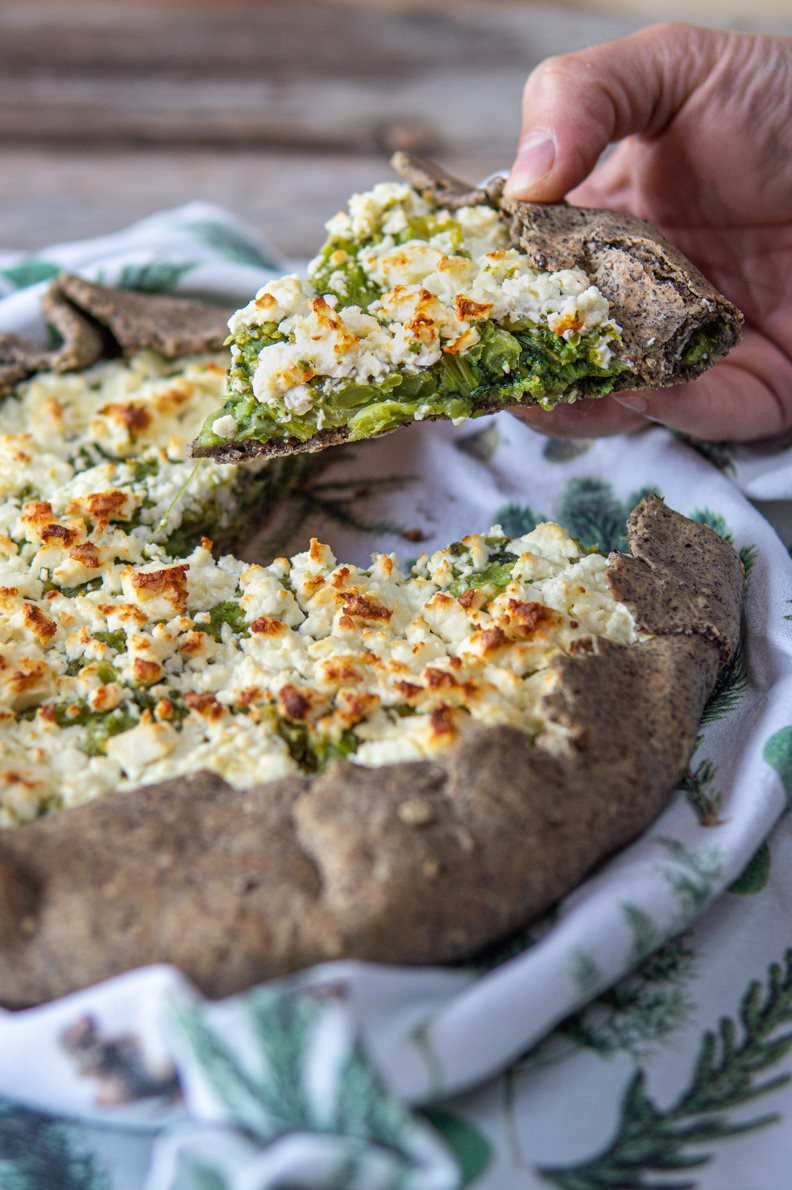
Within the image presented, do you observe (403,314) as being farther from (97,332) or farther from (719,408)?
(97,332)

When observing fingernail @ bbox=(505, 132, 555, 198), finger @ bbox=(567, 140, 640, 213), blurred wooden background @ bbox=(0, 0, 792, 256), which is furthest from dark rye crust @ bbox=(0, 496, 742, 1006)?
blurred wooden background @ bbox=(0, 0, 792, 256)

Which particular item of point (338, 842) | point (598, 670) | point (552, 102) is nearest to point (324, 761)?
point (338, 842)

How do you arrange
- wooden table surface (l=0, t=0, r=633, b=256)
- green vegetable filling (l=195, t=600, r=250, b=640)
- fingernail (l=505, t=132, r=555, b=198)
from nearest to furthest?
green vegetable filling (l=195, t=600, r=250, b=640), fingernail (l=505, t=132, r=555, b=198), wooden table surface (l=0, t=0, r=633, b=256)

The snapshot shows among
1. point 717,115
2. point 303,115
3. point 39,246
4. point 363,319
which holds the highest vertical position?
point 717,115

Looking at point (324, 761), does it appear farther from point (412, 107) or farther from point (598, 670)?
point (412, 107)

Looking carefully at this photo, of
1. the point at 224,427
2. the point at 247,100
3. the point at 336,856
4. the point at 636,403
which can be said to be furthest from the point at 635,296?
the point at 247,100

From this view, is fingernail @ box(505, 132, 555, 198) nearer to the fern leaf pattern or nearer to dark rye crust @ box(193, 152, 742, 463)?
dark rye crust @ box(193, 152, 742, 463)
